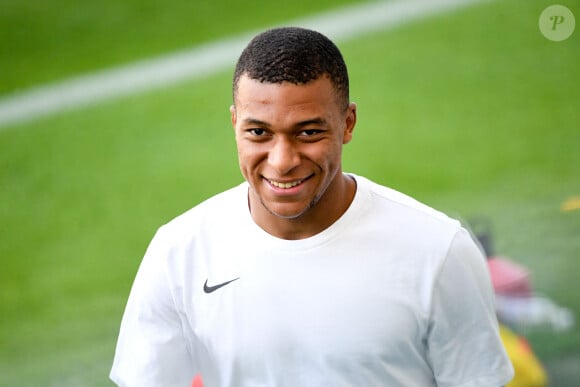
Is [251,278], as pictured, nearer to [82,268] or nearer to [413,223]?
[413,223]

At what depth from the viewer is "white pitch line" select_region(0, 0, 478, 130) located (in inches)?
148

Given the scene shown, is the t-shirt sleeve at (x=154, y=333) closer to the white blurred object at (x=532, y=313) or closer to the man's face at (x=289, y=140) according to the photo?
the man's face at (x=289, y=140)

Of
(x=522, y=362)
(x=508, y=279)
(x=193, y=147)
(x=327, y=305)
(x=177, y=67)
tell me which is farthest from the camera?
(x=177, y=67)

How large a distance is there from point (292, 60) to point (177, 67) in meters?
2.50

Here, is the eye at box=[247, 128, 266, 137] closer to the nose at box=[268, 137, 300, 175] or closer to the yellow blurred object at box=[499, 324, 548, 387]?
the nose at box=[268, 137, 300, 175]

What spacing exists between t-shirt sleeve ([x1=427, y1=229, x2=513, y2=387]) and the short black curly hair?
32 centimetres

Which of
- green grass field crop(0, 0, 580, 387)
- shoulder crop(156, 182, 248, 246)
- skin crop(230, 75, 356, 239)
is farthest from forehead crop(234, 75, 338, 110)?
green grass field crop(0, 0, 580, 387)

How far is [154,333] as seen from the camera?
1593 mm

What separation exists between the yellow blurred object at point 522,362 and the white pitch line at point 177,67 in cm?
152

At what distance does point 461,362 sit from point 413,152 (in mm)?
2020

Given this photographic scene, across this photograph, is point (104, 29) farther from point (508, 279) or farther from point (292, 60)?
point (292, 60)

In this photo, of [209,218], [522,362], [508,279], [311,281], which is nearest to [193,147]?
[508,279]

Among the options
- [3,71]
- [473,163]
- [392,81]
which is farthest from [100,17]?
[473,163]

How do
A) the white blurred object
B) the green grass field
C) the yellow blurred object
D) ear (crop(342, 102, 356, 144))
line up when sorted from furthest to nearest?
the green grass field
the white blurred object
the yellow blurred object
ear (crop(342, 102, 356, 144))
